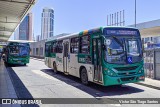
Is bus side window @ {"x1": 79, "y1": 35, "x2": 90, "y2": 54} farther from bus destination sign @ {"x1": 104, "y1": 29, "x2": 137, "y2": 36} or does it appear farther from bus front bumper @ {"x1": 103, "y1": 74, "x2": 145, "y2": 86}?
bus front bumper @ {"x1": 103, "y1": 74, "x2": 145, "y2": 86}

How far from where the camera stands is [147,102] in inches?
312

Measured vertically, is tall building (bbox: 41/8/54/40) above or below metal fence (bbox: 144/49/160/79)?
above

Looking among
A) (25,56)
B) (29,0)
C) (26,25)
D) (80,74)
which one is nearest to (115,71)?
(80,74)

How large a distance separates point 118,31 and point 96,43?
117 cm

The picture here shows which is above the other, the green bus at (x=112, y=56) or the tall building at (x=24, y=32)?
the tall building at (x=24, y=32)

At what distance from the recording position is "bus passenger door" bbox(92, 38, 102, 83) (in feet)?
32.5

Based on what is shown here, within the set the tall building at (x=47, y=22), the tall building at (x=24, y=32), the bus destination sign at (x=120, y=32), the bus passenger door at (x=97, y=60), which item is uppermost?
the tall building at (x=47, y=22)

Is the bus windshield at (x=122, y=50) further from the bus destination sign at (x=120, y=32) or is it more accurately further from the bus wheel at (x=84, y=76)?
the bus wheel at (x=84, y=76)

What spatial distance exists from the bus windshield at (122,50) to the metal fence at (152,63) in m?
3.79

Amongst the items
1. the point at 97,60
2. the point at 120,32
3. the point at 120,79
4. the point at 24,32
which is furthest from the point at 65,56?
the point at 24,32

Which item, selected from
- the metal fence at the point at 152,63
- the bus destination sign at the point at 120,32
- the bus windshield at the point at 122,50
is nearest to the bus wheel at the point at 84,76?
the bus windshield at the point at 122,50

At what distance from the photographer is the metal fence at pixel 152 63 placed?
526 inches

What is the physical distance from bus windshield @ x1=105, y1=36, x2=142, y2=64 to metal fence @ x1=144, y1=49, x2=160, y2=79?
379 cm

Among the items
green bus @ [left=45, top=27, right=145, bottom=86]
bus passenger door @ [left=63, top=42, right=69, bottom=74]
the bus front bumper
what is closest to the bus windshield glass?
green bus @ [left=45, top=27, right=145, bottom=86]
